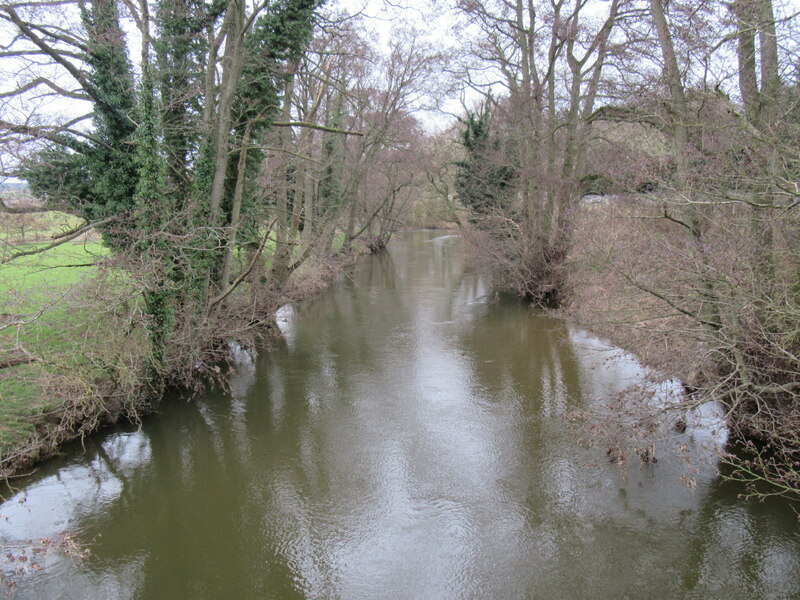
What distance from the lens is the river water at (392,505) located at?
6008 millimetres

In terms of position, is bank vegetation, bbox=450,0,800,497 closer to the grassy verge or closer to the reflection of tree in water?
the reflection of tree in water

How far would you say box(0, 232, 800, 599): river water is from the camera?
6.01 meters

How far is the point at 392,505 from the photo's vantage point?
7.42 meters

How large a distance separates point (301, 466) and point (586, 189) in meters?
13.6

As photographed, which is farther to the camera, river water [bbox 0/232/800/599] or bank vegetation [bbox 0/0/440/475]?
bank vegetation [bbox 0/0/440/475]

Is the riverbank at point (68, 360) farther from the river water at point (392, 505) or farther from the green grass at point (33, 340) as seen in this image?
the river water at point (392, 505)

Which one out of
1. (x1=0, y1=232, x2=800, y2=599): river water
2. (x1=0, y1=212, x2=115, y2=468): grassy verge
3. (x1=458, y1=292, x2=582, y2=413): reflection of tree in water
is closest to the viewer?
(x1=0, y1=232, x2=800, y2=599): river water

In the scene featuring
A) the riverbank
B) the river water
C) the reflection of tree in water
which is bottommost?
the river water

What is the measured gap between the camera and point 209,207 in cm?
1234

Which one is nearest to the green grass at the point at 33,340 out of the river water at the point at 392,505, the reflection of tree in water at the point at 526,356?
the river water at the point at 392,505

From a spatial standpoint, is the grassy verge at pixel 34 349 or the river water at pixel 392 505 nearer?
the river water at pixel 392 505

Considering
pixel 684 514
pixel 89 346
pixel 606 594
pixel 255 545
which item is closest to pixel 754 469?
pixel 684 514

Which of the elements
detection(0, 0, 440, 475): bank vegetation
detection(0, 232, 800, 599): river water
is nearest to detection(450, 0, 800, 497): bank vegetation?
detection(0, 232, 800, 599): river water

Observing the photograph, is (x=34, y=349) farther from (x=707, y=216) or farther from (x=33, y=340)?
(x=707, y=216)
